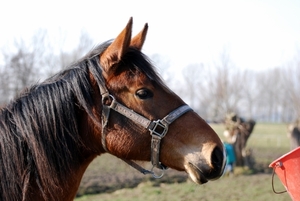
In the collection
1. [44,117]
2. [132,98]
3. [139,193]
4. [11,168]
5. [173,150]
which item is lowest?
[139,193]

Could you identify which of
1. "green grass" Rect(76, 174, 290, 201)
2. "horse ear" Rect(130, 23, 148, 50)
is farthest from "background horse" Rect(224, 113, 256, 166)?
"horse ear" Rect(130, 23, 148, 50)

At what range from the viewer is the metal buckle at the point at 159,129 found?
2559 millimetres

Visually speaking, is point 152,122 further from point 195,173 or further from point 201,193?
point 201,193

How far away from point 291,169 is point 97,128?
1.87 meters

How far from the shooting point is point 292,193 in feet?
10.9

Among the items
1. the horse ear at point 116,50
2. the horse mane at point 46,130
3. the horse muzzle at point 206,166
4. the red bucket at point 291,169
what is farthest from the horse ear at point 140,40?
the red bucket at point 291,169

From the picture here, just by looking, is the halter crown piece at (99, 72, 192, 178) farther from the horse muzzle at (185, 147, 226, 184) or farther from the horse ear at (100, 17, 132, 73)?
the horse muzzle at (185, 147, 226, 184)

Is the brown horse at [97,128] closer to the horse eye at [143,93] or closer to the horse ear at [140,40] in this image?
the horse eye at [143,93]

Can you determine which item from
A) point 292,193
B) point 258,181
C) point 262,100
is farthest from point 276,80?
point 292,193

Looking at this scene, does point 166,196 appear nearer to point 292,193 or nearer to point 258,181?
point 258,181

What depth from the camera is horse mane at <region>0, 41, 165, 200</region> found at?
2.50m

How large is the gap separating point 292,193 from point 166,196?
7435mm

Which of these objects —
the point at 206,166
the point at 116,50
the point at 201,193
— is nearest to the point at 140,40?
the point at 116,50

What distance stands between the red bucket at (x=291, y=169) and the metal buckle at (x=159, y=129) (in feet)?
4.34
